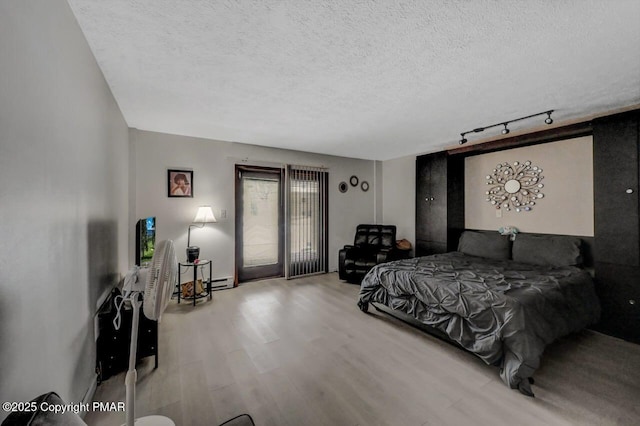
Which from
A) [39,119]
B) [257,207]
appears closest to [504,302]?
[39,119]

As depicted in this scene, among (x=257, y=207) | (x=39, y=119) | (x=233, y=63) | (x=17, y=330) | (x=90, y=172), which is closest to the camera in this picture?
(x=17, y=330)

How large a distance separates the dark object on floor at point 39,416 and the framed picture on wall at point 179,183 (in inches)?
141

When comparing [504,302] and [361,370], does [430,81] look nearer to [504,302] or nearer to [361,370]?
[504,302]

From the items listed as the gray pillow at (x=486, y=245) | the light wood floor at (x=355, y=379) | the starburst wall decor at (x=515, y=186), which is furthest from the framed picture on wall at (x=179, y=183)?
the starburst wall decor at (x=515, y=186)

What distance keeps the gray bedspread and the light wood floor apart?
0.72ft

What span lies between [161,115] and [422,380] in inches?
150

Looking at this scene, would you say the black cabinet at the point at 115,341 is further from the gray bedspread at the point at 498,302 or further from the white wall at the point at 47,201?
the gray bedspread at the point at 498,302

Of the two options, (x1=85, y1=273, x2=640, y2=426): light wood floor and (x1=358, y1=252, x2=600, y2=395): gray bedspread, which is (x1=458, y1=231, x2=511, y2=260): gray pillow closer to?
→ (x1=358, y1=252, x2=600, y2=395): gray bedspread

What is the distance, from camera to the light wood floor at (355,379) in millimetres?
1659

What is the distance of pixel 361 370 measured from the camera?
211 centimetres

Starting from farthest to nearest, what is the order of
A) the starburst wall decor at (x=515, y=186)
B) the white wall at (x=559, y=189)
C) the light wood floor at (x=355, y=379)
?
the starburst wall decor at (x=515, y=186), the white wall at (x=559, y=189), the light wood floor at (x=355, y=379)

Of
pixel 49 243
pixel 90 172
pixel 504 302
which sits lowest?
pixel 504 302

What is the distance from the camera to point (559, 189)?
3371 mm

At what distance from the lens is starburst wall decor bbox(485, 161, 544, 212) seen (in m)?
3.61
